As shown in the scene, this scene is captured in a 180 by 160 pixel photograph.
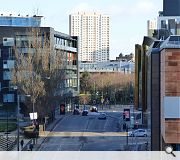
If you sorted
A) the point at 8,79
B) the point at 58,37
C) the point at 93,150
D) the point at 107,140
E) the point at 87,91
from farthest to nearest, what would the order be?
1. the point at 87,91
2. the point at 58,37
3. the point at 8,79
4. the point at 107,140
5. the point at 93,150

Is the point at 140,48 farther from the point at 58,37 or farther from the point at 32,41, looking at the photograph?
the point at 58,37

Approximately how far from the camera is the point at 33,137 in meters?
16.1

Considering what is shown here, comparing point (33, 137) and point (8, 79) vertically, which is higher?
point (8, 79)

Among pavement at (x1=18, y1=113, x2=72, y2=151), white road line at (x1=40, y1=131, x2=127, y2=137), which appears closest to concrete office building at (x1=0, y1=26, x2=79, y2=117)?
pavement at (x1=18, y1=113, x2=72, y2=151)

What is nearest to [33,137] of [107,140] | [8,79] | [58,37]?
[107,140]

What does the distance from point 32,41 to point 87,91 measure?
11515mm

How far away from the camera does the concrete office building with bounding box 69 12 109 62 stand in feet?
98.1

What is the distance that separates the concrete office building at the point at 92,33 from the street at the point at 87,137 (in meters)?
8.85

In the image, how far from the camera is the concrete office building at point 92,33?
29.9 metres

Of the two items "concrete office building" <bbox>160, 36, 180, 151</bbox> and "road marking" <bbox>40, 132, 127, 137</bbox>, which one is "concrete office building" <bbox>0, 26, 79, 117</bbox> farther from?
"concrete office building" <bbox>160, 36, 180, 151</bbox>

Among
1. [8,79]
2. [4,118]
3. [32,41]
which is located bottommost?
[4,118]

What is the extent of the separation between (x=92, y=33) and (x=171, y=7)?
67.9ft

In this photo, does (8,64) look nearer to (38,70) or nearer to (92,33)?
(38,70)

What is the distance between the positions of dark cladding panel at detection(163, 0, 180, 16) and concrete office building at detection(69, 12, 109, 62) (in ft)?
42.7
